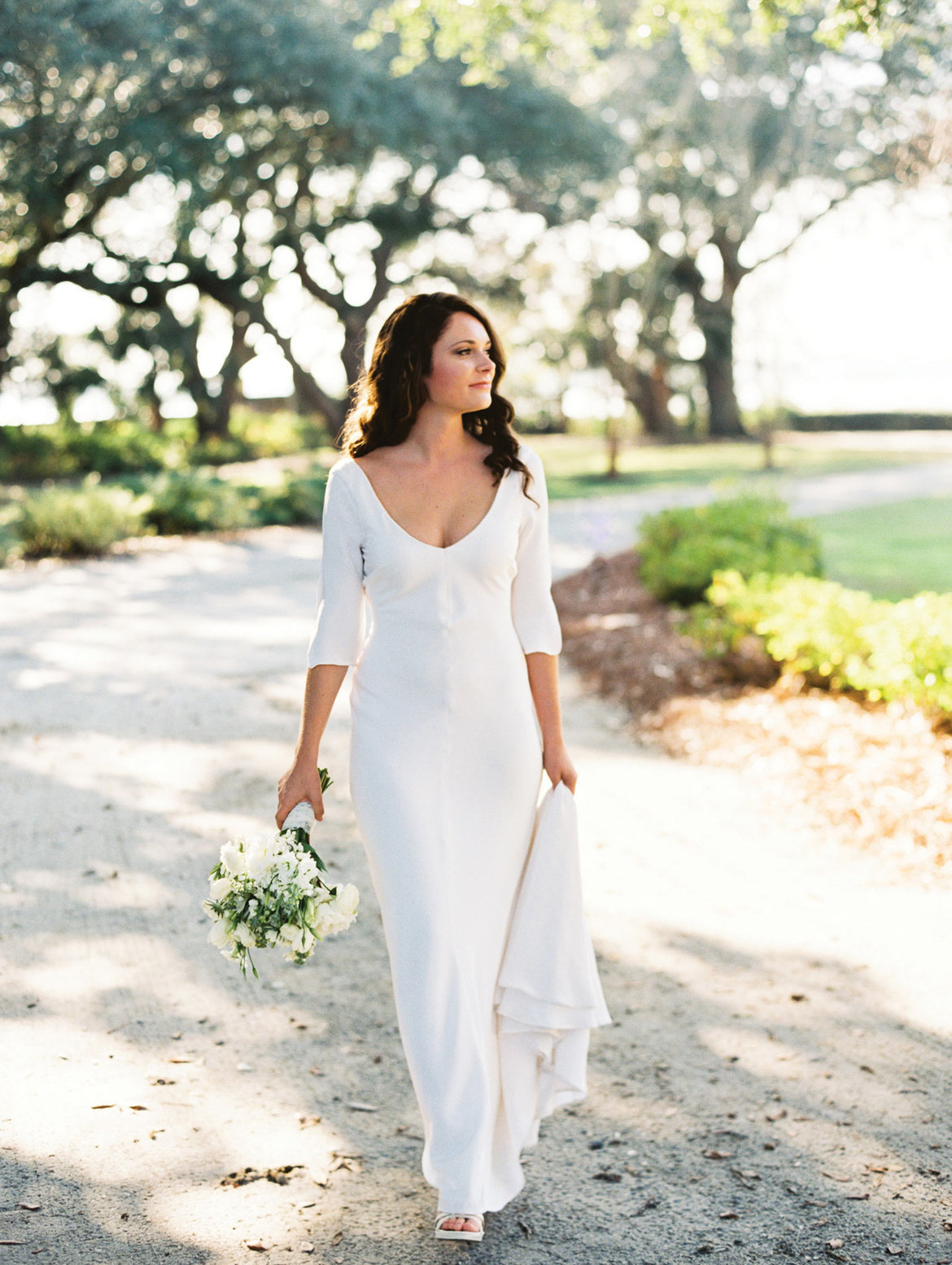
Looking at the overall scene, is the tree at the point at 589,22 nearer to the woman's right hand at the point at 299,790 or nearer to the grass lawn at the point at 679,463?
the woman's right hand at the point at 299,790

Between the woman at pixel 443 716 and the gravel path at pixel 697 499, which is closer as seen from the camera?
the woman at pixel 443 716

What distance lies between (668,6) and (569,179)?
13916mm

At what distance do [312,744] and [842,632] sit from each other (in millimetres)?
4906

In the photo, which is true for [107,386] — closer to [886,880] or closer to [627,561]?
[627,561]

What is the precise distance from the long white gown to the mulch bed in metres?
2.82

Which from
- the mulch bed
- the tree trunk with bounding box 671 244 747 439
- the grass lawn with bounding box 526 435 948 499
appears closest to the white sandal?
the mulch bed

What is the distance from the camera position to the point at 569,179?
23.5 meters

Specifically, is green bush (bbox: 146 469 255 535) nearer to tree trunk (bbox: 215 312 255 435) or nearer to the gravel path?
the gravel path

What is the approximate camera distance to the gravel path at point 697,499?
1518 cm

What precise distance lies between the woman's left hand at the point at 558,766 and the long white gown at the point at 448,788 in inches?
2.3

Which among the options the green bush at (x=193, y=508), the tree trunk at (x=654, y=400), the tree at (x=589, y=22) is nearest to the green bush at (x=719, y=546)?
the tree at (x=589, y=22)

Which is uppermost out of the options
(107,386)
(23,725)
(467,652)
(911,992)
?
(107,386)

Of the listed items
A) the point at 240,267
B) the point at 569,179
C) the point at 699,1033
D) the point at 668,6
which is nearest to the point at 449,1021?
the point at 699,1033

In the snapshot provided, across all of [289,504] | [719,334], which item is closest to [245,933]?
[289,504]
